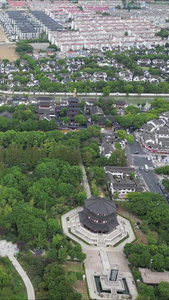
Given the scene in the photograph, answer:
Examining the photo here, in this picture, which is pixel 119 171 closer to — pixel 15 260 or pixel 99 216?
pixel 99 216

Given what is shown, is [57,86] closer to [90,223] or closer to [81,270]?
[90,223]

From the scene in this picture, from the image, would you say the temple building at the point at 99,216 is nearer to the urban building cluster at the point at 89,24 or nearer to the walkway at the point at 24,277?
the walkway at the point at 24,277

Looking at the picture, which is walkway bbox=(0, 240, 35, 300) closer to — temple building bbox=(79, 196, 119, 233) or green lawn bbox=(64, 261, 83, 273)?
green lawn bbox=(64, 261, 83, 273)

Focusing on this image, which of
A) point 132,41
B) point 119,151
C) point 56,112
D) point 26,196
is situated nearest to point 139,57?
point 132,41

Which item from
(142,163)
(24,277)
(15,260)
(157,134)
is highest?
(157,134)

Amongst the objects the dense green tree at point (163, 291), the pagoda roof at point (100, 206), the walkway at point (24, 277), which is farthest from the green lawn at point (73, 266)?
the dense green tree at point (163, 291)

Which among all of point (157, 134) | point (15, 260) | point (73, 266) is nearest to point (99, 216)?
point (73, 266)
